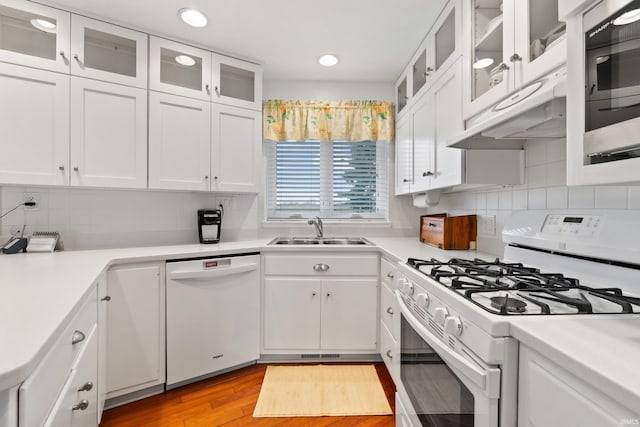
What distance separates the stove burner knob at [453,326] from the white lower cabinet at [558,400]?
157 mm

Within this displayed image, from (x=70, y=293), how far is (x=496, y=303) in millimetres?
1315

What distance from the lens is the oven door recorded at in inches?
28.3

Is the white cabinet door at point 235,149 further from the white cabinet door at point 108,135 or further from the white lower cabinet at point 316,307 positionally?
the white lower cabinet at point 316,307

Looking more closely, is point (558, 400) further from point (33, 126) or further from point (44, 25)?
point (44, 25)

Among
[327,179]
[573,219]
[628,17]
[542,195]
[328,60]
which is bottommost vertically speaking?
[573,219]

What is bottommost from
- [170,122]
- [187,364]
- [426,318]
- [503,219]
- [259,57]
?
[187,364]

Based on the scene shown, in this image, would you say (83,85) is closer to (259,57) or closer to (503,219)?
(259,57)

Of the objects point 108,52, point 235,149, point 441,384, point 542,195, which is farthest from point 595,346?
point 108,52

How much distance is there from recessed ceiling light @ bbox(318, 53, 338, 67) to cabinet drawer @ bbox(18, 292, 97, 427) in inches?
86.5

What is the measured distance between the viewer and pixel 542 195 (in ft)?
4.66

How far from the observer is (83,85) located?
1.79 meters

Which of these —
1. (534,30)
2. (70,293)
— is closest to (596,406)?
(534,30)

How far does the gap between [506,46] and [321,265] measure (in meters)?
1.60

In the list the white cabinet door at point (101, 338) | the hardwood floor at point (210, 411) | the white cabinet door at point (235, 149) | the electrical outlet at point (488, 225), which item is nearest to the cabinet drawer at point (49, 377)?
the white cabinet door at point (101, 338)
